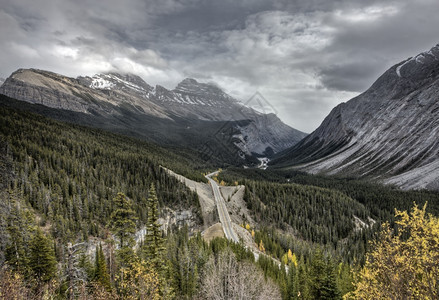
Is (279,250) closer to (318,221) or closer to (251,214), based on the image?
(251,214)

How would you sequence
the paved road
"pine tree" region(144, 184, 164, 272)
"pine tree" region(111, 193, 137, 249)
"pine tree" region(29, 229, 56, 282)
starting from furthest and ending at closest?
1. the paved road
2. "pine tree" region(29, 229, 56, 282)
3. "pine tree" region(144, 184, 164, 272)
4. "pine tree" region(111, 193, 137, 249)

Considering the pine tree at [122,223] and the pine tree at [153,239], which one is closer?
A: the pine tree at [122,223]

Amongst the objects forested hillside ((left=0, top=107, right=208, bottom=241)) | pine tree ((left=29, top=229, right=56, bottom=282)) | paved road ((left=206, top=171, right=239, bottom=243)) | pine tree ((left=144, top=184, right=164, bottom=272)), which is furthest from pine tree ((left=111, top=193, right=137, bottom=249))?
forested hillside ((left=0, top=107, right=208, bottom=241))

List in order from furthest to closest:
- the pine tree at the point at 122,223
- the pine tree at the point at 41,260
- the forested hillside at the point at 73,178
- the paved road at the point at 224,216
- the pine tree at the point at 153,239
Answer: the paved road at the point at 224,216, the forested hillside at the point at 73,178, the pine tree at the point at 41,260, the pine tree at the point at 153,239, the pine tree at the point at 122,223

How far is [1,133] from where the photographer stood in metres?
127

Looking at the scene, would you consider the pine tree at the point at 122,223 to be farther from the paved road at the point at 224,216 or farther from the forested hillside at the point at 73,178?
the forested hillside at the point at 73,178

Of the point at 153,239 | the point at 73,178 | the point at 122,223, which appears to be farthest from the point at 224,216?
the point at 122,223

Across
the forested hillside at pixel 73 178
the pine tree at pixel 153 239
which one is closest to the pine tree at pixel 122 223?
the pine tree at pixel 153 239

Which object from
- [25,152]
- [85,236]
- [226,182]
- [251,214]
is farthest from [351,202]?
[25,152]

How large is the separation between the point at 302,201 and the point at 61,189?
13029cm

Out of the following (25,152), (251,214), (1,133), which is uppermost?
(1,133)

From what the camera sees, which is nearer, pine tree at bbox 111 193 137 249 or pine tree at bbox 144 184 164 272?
pine tree at bbox 111 193 137 249

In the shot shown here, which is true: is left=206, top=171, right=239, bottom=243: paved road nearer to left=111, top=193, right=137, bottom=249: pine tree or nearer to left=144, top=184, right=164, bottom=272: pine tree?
left=144, top=184, right=164, bottom=272: pine tree

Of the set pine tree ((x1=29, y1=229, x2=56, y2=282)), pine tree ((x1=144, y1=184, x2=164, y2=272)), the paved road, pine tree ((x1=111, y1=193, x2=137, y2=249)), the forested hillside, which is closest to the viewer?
pine tree ((x1=111, y1=193, x2=137, y2=249))
